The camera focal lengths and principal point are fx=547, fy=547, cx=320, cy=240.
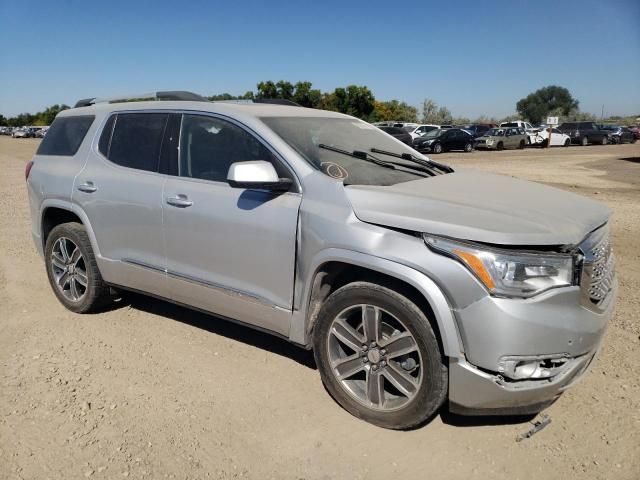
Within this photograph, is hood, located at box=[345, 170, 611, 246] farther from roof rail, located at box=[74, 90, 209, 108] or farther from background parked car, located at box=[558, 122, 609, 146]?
background parked car, located at box=[558, 122, 609, 146]

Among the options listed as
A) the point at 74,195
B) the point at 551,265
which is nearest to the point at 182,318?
the point at 74,195

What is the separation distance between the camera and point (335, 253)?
3062 mm

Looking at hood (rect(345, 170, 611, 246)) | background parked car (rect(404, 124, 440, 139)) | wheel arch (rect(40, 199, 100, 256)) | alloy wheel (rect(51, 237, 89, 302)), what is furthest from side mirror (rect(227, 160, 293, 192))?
background parked car (rect(404, 124, 440, 139))

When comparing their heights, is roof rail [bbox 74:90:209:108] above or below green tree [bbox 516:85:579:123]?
below

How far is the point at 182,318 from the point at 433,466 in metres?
2.66

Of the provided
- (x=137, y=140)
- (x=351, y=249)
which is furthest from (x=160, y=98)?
(x=351, y=249)

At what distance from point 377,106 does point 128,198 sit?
54.4 metres

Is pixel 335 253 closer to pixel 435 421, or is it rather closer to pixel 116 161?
pixel 435 421

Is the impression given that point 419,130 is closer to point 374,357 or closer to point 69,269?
point 69,269

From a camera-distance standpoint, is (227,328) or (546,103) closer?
(227,328)

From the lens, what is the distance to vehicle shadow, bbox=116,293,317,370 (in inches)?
161

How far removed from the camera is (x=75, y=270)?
15.5 ft

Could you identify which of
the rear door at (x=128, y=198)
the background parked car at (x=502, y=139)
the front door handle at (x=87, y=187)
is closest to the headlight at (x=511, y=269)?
the rear door at (x=128, y=198)

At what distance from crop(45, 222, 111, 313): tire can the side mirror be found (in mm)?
1966
